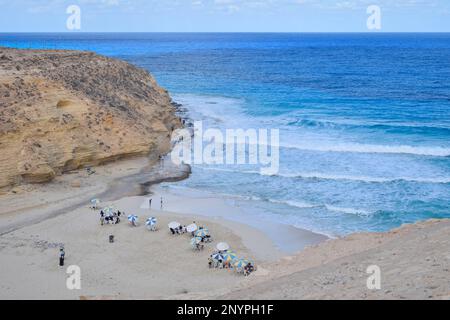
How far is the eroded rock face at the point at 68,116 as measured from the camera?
3203cm

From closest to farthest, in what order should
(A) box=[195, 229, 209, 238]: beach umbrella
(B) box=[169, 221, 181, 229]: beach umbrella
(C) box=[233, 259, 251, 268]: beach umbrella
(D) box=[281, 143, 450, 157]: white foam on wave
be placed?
(C) box=[233, 259, 251, 268]: beach umbrella < (A) box=[195, 229, 209, 238]: beach umbrella < (B) box=[169, 221, 181, 229]: beach umbrella < (D) box=[281, 143, 450, 157]: white foam on wave

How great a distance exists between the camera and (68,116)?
3625 centimetres

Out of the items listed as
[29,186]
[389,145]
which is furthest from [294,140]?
[29,186]

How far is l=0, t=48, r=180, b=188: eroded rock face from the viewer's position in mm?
32031

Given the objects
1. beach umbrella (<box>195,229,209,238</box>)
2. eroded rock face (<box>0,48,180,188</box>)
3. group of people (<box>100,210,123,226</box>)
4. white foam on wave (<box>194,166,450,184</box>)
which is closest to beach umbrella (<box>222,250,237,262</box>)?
beach umbrella (<box>195,229,209,238</box>)

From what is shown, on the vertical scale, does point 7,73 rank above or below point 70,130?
above

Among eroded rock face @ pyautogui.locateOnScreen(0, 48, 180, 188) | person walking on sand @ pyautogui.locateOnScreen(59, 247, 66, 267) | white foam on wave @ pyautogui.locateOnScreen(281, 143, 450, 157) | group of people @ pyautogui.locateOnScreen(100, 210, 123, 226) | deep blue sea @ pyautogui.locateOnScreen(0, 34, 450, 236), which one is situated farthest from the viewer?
white foam on wave @ pyautogui.locateOnScreen(281, 143, 450, 157)

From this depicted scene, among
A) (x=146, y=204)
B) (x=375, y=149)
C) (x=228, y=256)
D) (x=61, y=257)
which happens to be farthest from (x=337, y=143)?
(x=61, y=257)

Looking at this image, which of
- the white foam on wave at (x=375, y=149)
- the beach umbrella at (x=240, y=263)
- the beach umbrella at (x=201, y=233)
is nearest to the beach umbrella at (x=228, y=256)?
the beach umbrella at (x=240, y=263)

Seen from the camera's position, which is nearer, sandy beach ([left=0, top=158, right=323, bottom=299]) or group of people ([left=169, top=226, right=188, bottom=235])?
sandy beach ([left=0, top=158, right=323, bottom=299])

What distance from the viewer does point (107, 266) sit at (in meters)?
22.2

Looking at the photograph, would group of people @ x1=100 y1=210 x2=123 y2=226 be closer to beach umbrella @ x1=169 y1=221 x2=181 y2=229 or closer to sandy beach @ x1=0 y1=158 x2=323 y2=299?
sandy beach @ x1=0 y1=158 x2=323 y2=299
